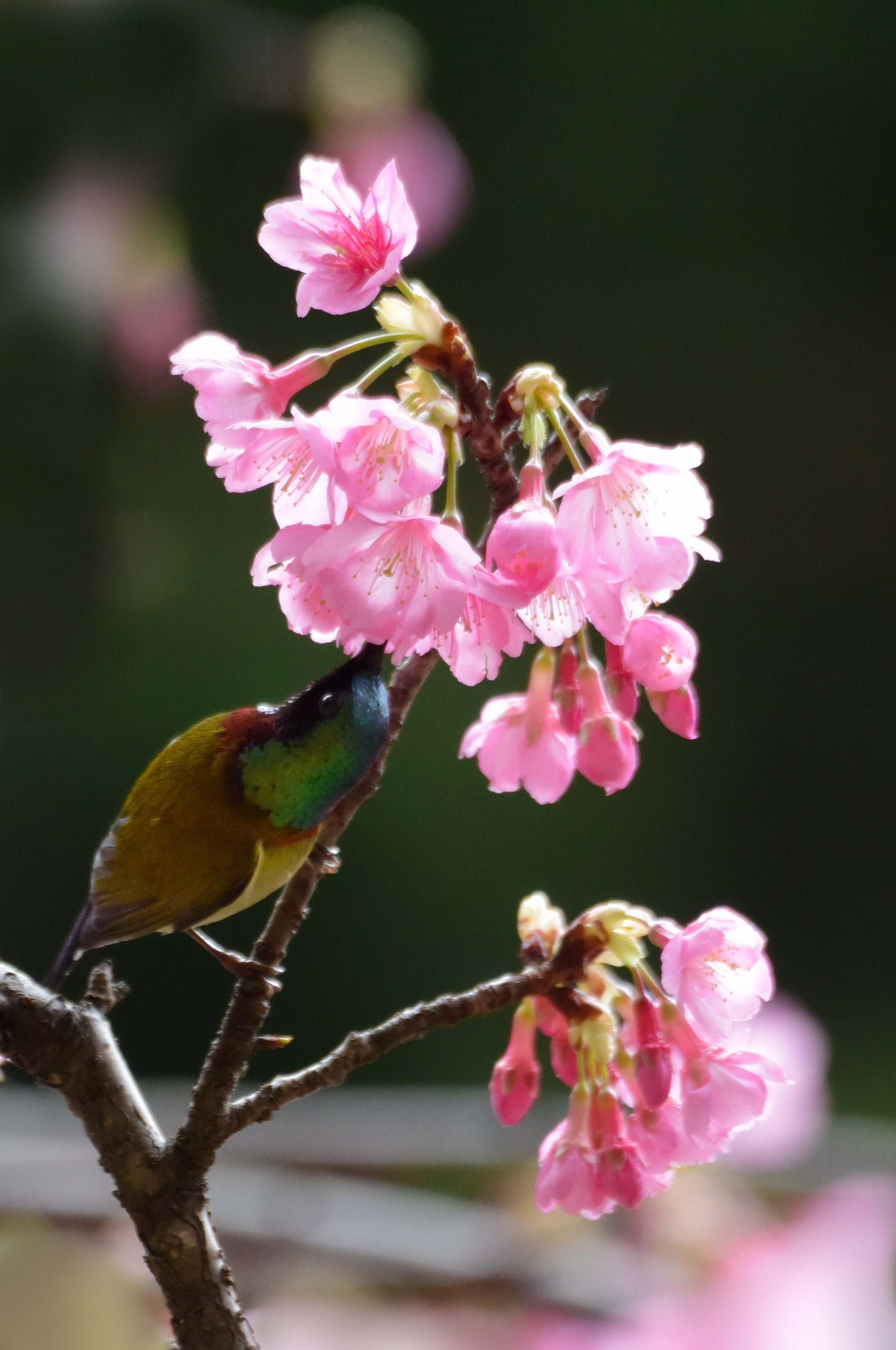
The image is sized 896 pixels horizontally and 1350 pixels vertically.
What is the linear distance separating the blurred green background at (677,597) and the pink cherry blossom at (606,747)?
0.66 meters

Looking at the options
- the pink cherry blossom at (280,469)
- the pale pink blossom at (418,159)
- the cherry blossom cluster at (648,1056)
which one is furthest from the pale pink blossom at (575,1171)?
the pale pink blossom at (418,159)

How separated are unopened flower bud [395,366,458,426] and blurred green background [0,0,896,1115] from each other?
2.22 feet

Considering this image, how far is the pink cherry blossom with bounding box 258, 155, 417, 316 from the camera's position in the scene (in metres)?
0.18

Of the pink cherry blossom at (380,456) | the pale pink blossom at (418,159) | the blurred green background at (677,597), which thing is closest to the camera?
the pink cherry blossom at (380,456)

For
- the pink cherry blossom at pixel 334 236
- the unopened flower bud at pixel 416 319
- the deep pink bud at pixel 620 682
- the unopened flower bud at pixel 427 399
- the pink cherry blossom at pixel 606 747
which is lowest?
the pink cherry blossom at pixel 606 747

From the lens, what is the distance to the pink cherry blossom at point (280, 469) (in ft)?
0.59

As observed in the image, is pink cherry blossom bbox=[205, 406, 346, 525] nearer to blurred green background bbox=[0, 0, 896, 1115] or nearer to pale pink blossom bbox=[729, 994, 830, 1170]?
pale pink blossom bbox=[729, 994, 830, 1170]

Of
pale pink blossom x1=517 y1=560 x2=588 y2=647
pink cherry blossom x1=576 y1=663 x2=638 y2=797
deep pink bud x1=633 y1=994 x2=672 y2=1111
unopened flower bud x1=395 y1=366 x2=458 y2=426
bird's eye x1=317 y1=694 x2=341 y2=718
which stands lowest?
deep pink bud x1=633 y1=994 x2=672 y2=1111

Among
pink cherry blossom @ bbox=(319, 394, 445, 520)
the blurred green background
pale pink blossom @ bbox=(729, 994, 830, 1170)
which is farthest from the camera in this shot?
the blurred green background

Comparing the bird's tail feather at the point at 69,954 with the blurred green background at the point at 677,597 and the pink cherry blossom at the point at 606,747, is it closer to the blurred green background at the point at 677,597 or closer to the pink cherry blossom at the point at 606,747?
the pink cherry blossom at the point at 606,747

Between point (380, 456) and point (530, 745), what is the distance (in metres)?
0.07

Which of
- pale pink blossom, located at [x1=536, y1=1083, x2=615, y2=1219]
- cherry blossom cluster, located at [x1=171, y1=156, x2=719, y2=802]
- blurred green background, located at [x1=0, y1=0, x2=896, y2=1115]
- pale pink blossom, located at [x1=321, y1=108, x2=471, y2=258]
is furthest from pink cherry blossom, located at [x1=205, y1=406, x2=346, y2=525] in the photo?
blurred green background, located at [x1=0, y1=0, x2=896, y2=1115]

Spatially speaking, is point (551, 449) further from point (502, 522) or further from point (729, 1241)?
point (729, 1241)

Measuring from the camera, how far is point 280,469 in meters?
0.19
